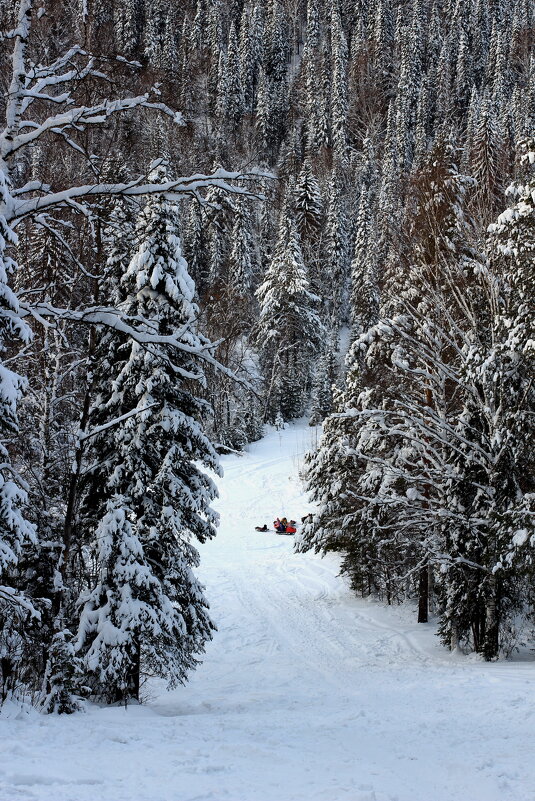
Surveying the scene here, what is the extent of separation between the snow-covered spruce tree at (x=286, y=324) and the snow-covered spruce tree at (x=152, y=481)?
34.8 metres

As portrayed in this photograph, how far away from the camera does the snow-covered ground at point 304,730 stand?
448cm

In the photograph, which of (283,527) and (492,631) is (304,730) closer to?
(492,631)

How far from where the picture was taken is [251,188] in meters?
4.88

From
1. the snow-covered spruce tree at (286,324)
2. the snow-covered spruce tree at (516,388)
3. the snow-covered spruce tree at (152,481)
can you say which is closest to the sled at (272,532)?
the snow-covered spruce tree at (516,388)

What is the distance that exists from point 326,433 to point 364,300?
2863 centimetres

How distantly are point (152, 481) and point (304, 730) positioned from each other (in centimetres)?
508

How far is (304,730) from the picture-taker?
7.29 metres

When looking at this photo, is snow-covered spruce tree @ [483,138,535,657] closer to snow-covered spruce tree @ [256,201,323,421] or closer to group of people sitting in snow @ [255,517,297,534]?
group of people sitting in snow @ [255,517,297,534]

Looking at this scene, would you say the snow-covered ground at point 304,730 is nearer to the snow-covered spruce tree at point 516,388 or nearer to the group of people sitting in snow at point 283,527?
the snow-covered spruce tree at point 516,388

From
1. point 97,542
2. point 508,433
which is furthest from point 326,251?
point 97,542

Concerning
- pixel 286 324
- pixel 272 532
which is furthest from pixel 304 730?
pixel 286 324

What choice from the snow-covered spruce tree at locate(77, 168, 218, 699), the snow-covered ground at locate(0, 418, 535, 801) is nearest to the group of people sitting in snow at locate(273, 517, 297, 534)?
the snow-covered ground at locate(0, 418, 535, 801)

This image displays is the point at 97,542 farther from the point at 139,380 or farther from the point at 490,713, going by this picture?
the point at 490,713

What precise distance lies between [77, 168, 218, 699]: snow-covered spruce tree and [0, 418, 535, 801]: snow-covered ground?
118cm
